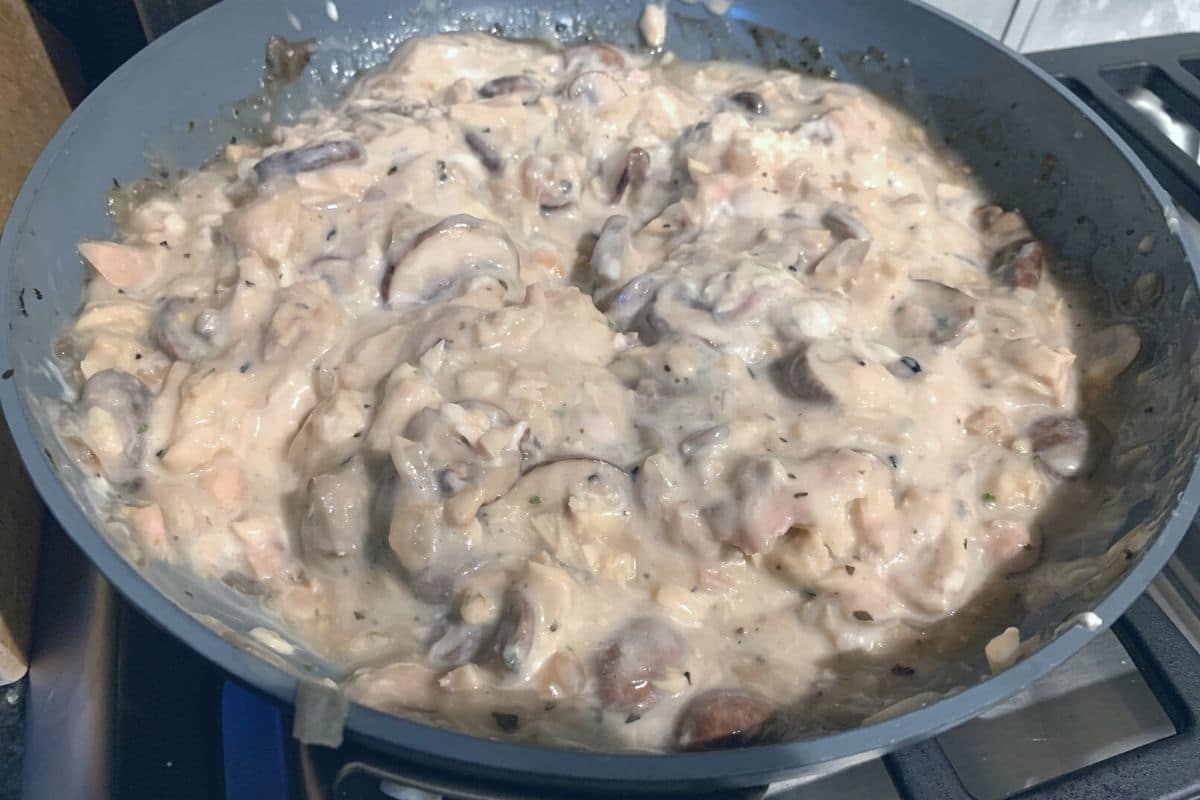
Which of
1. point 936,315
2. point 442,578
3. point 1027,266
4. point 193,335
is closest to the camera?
point 442,578

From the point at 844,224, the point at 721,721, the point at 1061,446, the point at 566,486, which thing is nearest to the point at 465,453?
the point at 566,486

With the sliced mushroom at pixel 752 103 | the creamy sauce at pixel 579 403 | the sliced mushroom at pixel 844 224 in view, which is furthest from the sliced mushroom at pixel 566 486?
the sliced mushroom at pixel 752 103

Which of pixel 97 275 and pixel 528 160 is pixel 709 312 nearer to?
pixel 528 160

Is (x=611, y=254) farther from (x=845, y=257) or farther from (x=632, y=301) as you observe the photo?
(x=845, y=257)

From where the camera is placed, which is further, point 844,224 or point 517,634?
point 844,224

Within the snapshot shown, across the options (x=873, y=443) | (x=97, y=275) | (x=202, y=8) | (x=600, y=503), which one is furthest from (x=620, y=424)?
(x=202, y=8)

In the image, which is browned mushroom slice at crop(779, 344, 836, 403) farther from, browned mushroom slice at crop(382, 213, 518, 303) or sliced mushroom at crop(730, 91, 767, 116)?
sliced mushroom at crop(730, 91, 767, 116)
